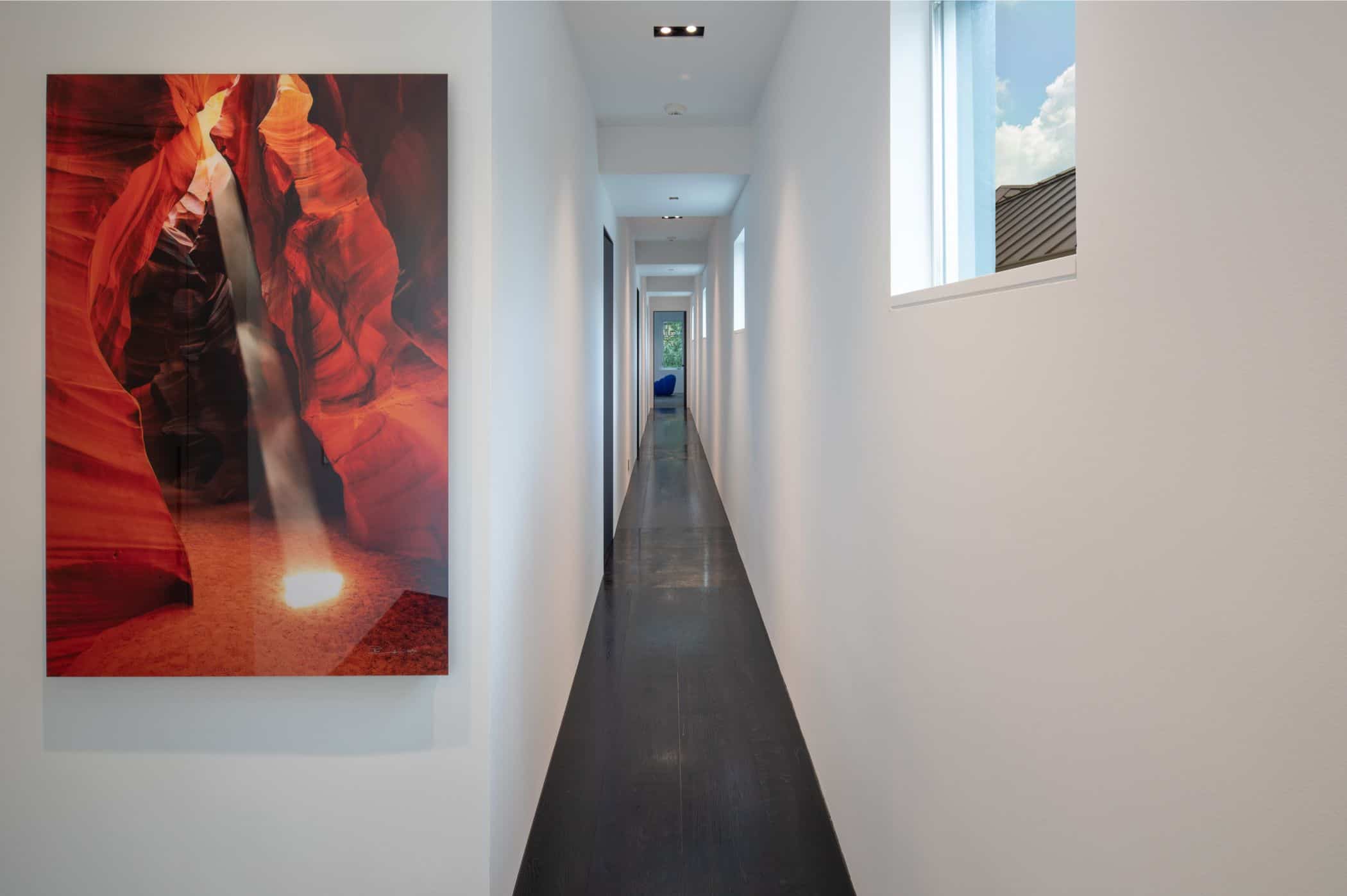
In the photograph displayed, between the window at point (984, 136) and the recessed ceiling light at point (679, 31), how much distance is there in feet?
6.00

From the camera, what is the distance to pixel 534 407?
261cm

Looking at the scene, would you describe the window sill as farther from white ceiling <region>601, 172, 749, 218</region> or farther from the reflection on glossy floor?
white ceiling <region>601, 172, 749, 218</region>

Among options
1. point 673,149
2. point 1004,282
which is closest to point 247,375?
point 1004,282

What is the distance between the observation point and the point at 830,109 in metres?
2.63

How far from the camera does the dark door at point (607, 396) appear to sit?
5.77 m

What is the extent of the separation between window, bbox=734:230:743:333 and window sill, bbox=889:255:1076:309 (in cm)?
463

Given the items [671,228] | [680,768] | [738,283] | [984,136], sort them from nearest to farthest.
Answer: [984,136], [680,768], [738,283], [671,228]

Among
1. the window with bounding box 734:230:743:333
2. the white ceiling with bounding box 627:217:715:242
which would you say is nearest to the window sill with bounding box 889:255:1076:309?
the window with bounding box 734:230:743:333

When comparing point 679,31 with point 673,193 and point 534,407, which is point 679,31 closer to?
point 534,407

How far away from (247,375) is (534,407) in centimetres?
90

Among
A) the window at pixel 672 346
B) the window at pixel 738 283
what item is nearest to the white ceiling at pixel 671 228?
the window at pixel 738 283

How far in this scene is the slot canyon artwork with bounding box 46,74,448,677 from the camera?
1882 mm

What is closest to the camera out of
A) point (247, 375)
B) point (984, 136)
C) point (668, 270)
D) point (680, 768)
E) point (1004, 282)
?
point (1004, 282)

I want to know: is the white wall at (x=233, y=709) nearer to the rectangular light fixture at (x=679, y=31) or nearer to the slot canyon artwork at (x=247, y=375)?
the slot canyon artwork at (x=247, y=375)
